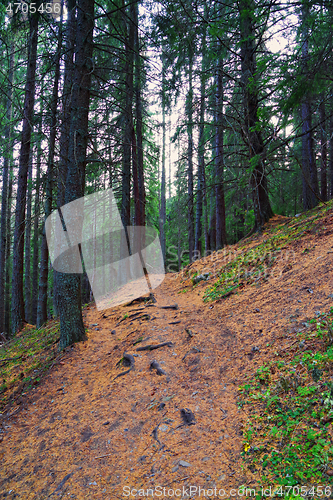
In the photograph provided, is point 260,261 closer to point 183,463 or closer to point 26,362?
point 183,463

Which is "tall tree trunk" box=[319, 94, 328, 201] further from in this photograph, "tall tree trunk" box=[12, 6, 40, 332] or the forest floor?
"tall tree trunk" box=[12, 6, 40, 332]

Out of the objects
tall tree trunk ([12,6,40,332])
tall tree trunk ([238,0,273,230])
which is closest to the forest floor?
tall tree trunk ([238,0,273,230])

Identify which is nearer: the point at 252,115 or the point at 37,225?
the point at 252,115

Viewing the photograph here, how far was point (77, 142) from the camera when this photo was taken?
6027mm

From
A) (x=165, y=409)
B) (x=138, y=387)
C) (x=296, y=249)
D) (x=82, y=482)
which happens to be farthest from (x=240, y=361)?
(x=296, y=249)

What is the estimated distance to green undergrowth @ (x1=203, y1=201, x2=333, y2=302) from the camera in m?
6.68

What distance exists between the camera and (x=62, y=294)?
6125 millimetres

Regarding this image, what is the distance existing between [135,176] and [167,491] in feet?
39.2

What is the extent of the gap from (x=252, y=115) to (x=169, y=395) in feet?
29.0

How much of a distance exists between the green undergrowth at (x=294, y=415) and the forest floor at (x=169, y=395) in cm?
13

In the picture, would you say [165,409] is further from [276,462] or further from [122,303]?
[122,303]

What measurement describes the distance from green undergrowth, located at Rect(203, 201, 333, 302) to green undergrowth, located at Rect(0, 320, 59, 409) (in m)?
4.35

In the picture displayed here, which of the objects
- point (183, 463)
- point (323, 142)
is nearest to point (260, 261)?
point (183, 463)

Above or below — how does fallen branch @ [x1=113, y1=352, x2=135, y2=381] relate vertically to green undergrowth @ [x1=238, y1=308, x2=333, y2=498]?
below
